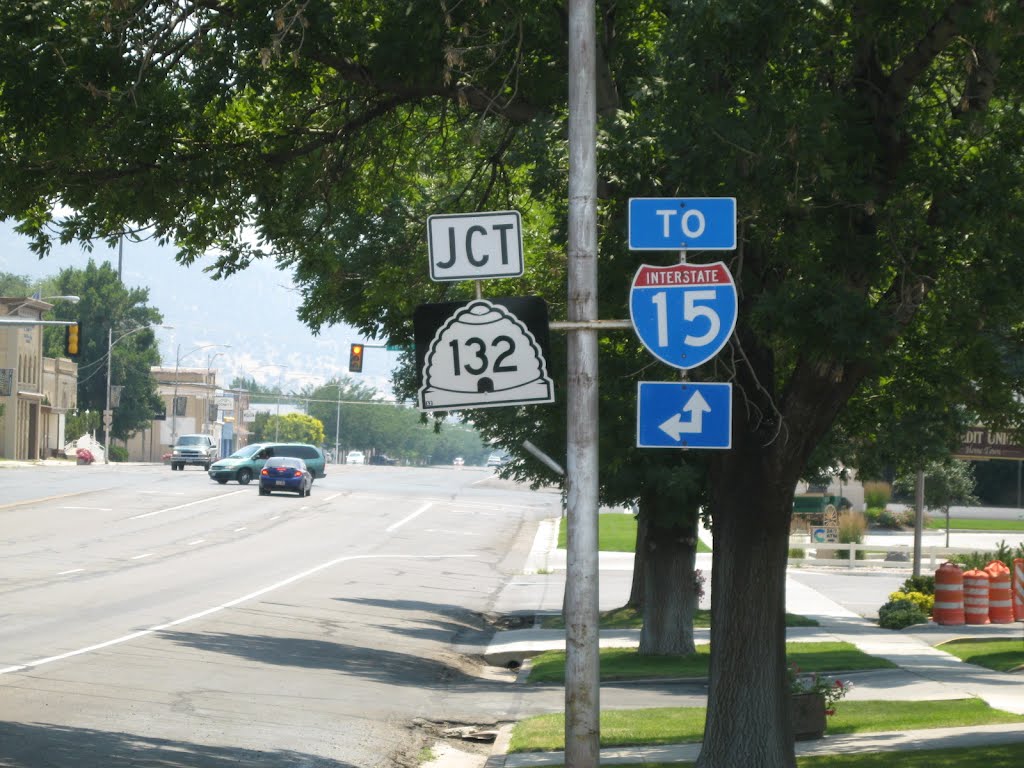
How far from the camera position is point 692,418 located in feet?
27.4

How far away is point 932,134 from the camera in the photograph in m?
10.2

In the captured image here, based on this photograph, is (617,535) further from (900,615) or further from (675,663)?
(675,663)

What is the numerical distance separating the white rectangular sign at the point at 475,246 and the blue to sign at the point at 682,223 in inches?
30.6

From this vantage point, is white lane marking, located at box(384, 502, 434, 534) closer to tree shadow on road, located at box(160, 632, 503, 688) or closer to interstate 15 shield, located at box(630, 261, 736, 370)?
tree shadow on road, located at box(160, 632, 503, 688)

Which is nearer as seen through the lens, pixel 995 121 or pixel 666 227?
pixel 666 227

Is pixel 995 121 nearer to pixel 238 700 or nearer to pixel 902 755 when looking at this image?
pixel 902 755

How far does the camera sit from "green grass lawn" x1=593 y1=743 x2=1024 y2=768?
1116 centimetres

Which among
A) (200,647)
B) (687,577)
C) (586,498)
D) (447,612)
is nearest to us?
(586,498)

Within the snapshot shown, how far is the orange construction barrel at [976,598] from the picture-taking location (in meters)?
26.0

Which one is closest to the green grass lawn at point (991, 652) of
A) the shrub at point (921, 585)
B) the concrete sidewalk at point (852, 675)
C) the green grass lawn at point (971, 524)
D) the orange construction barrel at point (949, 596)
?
the concrete sidewalk at point (852, 675)

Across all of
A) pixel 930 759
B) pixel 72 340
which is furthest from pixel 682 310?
pixel 72 340

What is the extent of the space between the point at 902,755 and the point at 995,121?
533cm

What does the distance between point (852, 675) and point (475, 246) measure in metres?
12.5

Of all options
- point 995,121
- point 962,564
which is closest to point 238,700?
point 995,121
